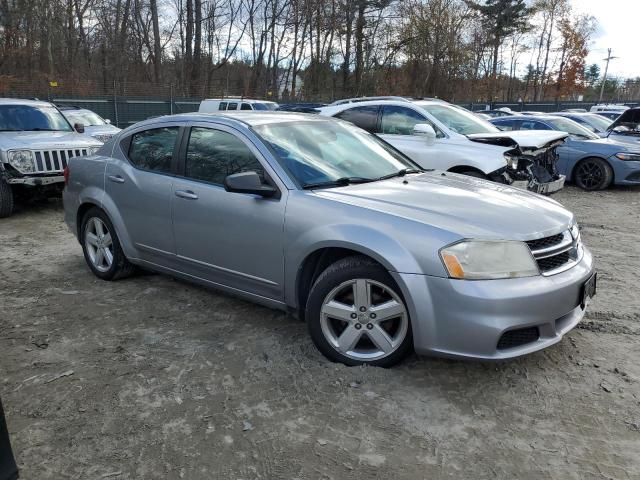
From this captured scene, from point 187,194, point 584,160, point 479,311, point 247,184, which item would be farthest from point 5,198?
point 584,160

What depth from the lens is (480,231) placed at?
2943mm

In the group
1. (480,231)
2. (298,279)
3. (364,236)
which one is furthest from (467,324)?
(298,279)

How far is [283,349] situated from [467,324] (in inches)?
53.0

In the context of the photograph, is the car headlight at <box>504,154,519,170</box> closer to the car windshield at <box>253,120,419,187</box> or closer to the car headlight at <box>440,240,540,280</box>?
the car windshield at <box>253,120,419,187</box>

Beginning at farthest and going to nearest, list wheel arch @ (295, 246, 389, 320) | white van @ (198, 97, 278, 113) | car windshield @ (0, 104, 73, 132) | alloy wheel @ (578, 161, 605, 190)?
white van @ (198, 97, 278, 113)
alloy wheel @ (578, 161, 605, 190)
car windshield @ (0, 104, 73, 132)
wheel arch @ (295, 246, 389, 320)

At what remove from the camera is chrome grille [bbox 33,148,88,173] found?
25.8 ft

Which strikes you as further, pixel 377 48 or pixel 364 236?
pixel 377 48

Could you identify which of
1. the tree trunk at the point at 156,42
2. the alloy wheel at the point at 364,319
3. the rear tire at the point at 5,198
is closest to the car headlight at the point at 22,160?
the rear tire at the point at 5,198

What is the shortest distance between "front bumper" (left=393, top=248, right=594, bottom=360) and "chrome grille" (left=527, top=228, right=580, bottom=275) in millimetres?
88

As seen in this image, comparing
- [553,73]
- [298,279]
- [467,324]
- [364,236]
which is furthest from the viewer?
[553,73]

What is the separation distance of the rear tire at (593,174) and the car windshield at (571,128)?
76cm

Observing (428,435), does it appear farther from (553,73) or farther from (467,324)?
(553,73)

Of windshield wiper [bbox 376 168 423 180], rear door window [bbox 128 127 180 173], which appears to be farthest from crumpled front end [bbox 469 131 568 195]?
rear door window [bbox 128 127 180 173]

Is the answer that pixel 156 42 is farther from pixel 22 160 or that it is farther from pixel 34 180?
pixel 34 180
